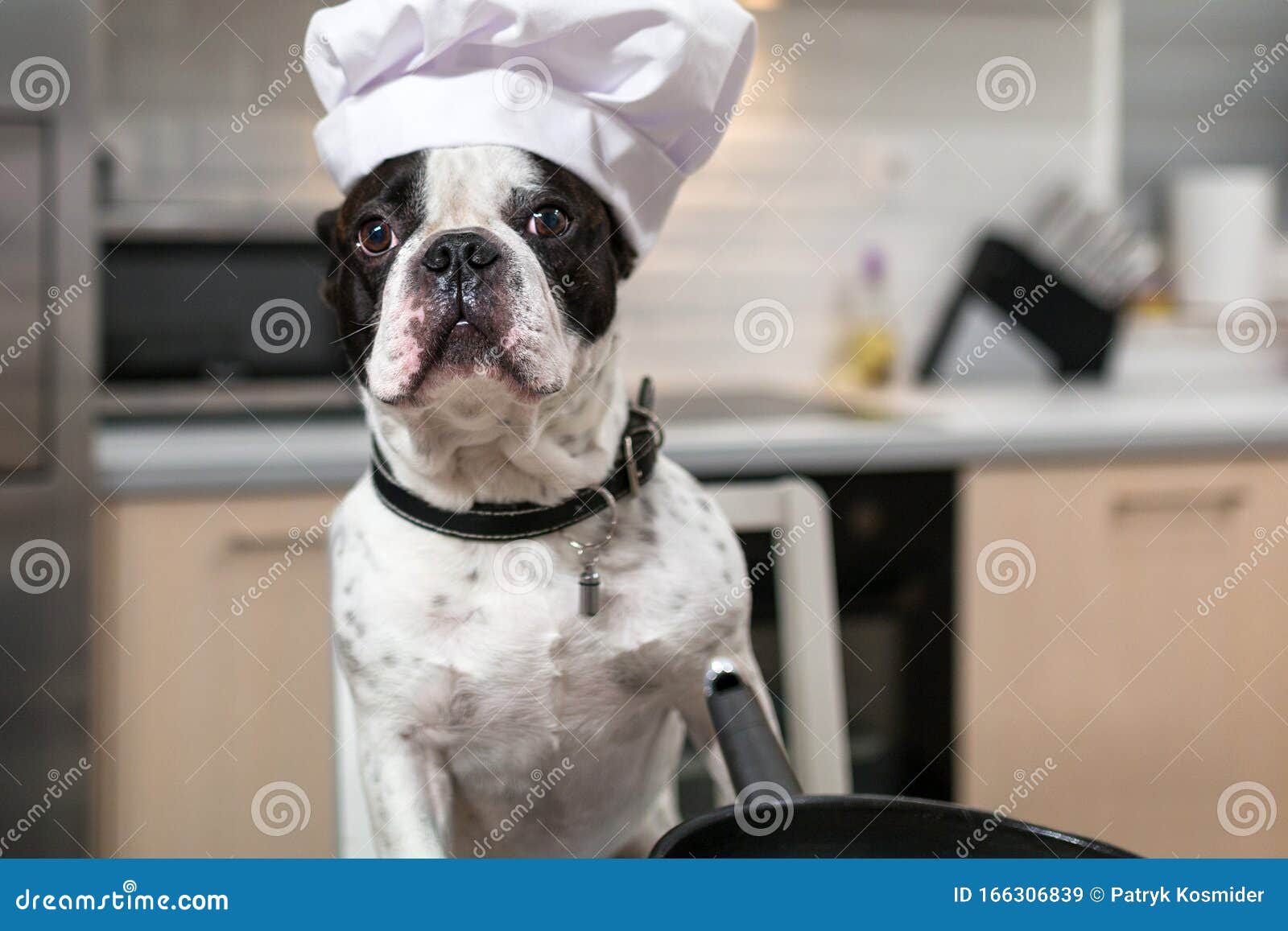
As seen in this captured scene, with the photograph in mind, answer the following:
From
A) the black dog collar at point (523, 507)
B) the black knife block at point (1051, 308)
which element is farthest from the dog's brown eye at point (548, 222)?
the black knife block at point (1051, 308)

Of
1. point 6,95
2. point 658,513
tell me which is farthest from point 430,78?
point 6,95

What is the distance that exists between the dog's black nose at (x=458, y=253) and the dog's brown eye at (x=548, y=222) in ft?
0.23

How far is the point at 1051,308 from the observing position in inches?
77.8

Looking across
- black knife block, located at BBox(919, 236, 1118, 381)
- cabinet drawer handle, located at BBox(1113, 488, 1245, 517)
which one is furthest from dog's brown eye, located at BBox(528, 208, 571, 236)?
black knife block, located at BBox(919, 236, 1118, 381)

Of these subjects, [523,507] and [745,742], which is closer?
[745,742]

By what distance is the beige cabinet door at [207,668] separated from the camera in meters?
1.39

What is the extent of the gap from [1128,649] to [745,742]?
4.29ft

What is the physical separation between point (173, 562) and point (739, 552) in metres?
0.82

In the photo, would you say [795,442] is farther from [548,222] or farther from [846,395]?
[548,222]

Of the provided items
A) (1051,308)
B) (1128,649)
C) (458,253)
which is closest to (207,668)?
(458,253)

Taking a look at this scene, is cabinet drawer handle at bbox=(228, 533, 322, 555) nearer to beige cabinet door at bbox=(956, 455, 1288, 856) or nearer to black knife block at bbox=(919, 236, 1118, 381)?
beige cabinet door at bbox=(956, 455, 1288, 856)

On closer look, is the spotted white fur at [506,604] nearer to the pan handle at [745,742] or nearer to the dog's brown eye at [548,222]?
the dog's brown eye at [548,222]

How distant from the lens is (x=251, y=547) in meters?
1.40
